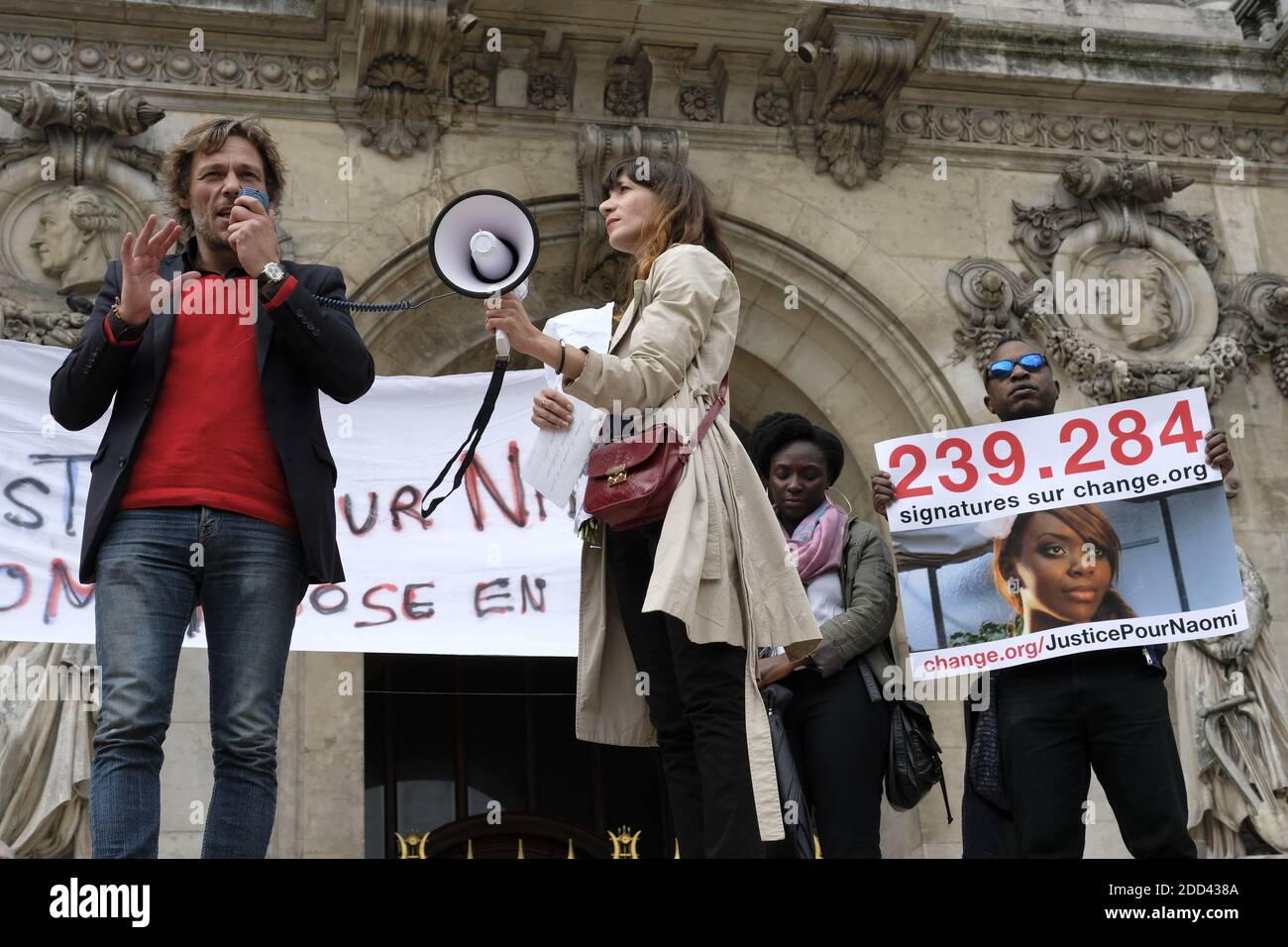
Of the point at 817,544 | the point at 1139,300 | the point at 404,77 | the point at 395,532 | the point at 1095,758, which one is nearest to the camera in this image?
the point at 1095,758

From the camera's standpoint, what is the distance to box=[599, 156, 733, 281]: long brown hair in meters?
5.28

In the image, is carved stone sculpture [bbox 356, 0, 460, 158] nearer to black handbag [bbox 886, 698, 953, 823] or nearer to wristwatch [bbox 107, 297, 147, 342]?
black handbag [bbox 886, 698, 953, 823]

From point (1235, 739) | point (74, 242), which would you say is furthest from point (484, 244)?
point (1235, 739)

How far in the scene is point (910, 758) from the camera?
6.21 meters

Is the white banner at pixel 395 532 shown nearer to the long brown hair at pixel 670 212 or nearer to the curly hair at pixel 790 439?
the curly hair at pixel 790 439

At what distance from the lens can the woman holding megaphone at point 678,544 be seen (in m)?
4.67

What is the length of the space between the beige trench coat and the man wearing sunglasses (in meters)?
1.21

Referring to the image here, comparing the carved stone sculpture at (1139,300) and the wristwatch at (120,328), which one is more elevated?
the carved stone sculpture at (1139,300)

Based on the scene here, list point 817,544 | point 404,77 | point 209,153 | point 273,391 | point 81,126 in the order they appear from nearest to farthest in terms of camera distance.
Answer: point 273,391 → point 209,153 → point 817,544 → point 81,126 → point 404,77

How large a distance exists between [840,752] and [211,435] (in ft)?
8.39

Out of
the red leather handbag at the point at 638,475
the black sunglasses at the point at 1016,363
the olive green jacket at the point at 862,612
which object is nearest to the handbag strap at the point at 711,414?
the red leather handbag at the point at 638,475

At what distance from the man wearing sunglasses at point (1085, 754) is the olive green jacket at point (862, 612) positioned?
49 centimetres

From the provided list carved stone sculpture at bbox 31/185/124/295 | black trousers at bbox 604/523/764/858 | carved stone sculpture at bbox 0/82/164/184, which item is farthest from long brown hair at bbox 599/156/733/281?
carved stone sculpture at bbox 0/82/164/184

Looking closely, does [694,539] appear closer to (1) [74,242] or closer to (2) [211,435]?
(2) [211,435]
